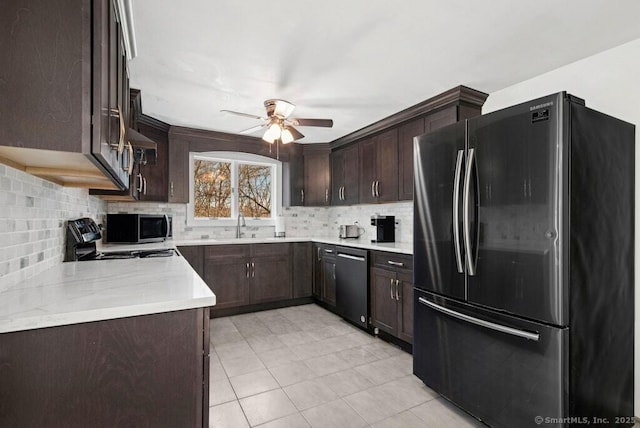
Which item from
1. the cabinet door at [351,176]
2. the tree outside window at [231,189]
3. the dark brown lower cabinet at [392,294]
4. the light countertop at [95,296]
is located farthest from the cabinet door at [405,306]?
the tree outside window at [231,189]

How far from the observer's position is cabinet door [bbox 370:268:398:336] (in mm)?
2988

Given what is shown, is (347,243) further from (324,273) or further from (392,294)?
(392,294)

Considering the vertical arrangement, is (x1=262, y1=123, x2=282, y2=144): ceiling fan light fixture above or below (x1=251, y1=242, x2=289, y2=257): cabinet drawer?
above

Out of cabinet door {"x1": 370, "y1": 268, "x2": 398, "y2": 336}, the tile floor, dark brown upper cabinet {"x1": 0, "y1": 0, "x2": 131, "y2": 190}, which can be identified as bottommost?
the tile floor

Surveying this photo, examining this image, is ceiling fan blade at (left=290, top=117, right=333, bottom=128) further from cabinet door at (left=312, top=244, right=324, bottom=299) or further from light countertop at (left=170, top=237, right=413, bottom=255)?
cabinet door at (left=312, top=244, right=324, bottom=299)

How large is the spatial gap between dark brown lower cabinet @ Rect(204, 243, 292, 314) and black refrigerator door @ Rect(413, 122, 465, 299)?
2.23 metres

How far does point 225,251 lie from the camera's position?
3.86 meters

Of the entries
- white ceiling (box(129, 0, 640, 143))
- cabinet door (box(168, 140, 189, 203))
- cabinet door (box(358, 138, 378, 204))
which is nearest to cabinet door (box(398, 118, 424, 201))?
white ceiling (box(129, 0, 640, 143))

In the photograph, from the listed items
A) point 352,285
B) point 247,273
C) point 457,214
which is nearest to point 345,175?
point 352,285

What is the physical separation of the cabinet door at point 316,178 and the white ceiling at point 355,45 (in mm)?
1709

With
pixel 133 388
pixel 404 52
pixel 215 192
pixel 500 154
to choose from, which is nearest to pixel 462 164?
pixel 500 154

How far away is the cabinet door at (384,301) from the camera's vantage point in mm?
2988

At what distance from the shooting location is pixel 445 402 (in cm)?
210

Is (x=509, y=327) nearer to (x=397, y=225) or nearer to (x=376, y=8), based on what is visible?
(x=376, y=8)
